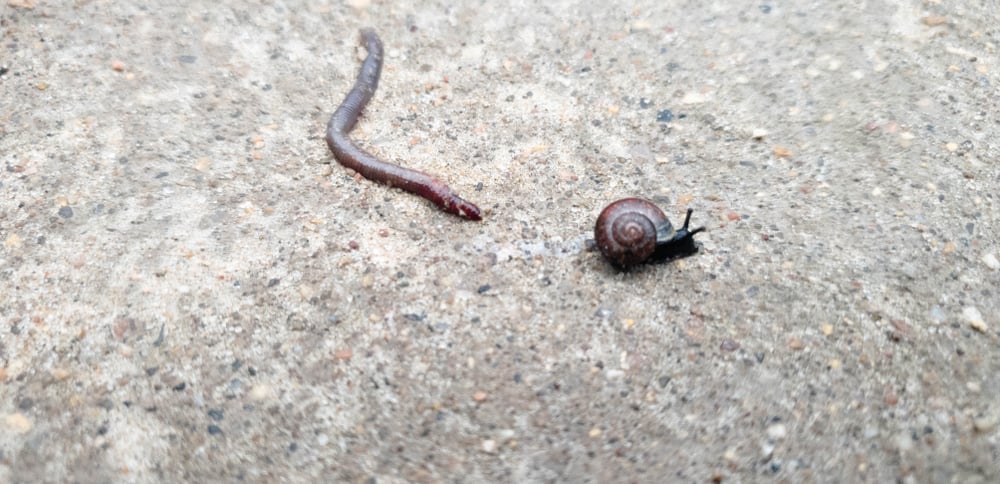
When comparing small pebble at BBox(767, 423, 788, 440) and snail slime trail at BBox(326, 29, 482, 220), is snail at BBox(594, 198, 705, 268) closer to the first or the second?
snail slime trail at BBox(326, 29, 482, 220)

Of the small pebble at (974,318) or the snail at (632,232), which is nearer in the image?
the small pebble at (974,318)

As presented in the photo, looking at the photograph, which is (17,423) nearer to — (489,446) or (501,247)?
(489,446)

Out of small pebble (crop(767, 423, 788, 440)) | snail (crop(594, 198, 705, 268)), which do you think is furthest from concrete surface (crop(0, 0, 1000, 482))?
snail (crop(594, 198, 705, 268))

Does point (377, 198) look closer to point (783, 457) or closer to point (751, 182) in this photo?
point (751, 182)

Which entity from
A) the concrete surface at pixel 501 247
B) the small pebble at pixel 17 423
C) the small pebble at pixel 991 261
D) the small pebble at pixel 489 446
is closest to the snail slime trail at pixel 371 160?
the concrete surface at pixel 501 247

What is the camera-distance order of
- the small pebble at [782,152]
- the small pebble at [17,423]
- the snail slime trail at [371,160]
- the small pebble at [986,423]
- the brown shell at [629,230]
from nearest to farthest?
the small pebble at [986,423]
the small pebble at [17,423]
the brown shell at [629,230]
the snail slime trail at [371,160]
the small pebble at [782,152]

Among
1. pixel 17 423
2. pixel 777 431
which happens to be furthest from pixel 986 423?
pixel 17 423

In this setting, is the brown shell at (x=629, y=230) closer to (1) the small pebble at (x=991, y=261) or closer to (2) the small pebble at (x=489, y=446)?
(2) the small pebble at (x=489, y=446)
